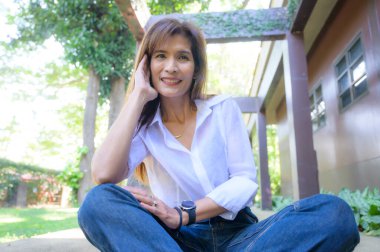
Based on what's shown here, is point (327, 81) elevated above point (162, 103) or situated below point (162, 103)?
above

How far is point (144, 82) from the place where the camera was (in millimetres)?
1754

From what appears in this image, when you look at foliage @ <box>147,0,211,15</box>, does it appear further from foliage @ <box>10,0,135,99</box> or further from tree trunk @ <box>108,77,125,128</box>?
tree trunk @ <box>108,77,125,128</box>

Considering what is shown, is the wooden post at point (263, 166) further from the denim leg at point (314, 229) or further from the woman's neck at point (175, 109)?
the denim leg at point (314, 229)

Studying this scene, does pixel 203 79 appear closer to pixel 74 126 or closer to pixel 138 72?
pixel 138 72

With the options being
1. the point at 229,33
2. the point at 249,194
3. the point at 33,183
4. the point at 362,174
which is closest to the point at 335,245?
the point at 249,194

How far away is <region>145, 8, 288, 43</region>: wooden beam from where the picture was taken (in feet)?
12.9

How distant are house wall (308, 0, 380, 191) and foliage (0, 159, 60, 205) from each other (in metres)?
10.0

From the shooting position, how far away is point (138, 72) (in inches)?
70.6

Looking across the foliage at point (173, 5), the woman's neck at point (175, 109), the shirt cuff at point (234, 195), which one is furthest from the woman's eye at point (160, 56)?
the foliage at point (173, 5)

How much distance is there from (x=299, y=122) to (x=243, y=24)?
4.42 feet

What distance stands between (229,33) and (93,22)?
5513mm

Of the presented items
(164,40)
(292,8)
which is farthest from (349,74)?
(164,40)

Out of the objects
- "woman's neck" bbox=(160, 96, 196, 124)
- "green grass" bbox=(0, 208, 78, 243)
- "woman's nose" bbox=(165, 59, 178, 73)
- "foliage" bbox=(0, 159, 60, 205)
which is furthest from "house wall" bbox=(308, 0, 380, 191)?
"foliage" bbox=(0, 159, 60, 205)

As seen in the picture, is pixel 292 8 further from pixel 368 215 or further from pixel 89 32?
pixel 89 32
